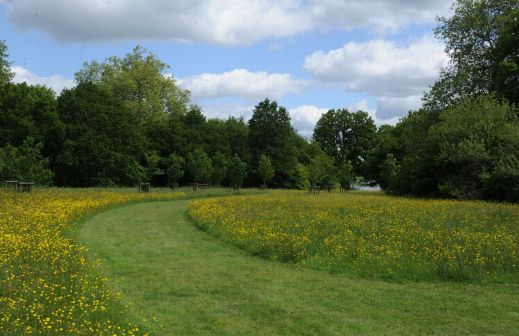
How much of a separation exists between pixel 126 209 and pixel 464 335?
23.8 metres

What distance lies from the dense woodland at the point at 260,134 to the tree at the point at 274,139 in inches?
7.6

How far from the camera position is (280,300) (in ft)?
31.1

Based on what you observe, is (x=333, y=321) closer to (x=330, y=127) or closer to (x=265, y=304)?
(x=265, y=304)

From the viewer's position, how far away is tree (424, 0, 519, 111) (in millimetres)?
42938

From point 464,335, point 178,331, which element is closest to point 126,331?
point 178,331

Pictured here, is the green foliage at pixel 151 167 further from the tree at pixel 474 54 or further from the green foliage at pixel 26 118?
the tree at pixel 474 54

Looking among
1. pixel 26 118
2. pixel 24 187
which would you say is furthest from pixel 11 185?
pixel 26 118

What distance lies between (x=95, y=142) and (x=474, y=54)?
43.1 m

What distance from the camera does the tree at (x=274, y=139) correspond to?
86.2 m

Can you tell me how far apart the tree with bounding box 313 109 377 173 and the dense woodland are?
0.34m

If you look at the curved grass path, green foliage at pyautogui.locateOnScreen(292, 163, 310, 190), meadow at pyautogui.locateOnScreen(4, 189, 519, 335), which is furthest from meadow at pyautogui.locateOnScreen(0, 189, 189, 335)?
green foliage at pyautogui.locateOnScreen(292, 163, 310, 190)

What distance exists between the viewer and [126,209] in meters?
28.6

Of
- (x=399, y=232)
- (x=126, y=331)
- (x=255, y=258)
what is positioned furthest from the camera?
(x=399, y=232)

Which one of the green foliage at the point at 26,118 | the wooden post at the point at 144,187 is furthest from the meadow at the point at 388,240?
the green foliage at the point at 26,118
